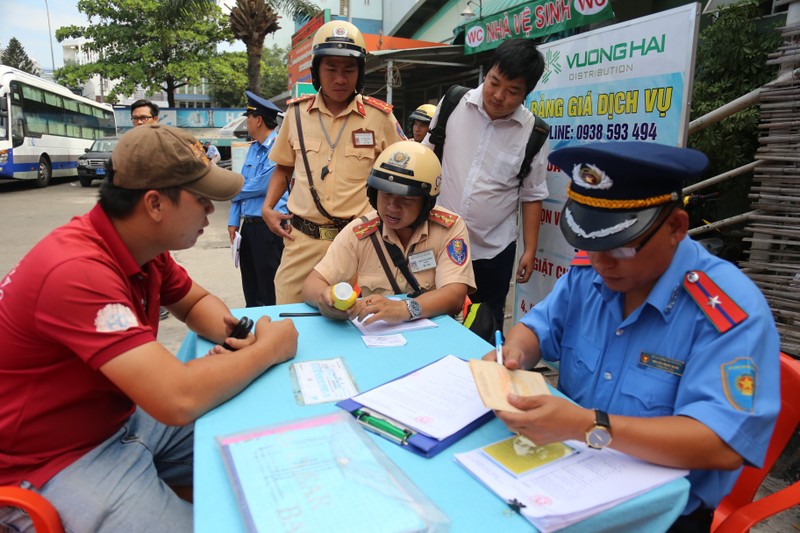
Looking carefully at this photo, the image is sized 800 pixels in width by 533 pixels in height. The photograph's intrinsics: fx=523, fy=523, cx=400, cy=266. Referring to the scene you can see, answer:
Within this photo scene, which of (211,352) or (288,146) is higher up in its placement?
(288,146)

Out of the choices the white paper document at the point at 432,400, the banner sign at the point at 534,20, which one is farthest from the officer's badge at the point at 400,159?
the banner sign at the point at 534,20

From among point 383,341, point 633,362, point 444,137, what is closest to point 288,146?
point 444,137

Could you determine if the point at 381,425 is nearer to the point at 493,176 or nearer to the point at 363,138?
the point at 493,176

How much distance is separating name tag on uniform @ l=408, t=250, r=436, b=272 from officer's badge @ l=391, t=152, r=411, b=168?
397mm

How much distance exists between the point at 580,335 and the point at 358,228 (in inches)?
44.7

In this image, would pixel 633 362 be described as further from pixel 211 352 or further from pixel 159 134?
pixel 159 134

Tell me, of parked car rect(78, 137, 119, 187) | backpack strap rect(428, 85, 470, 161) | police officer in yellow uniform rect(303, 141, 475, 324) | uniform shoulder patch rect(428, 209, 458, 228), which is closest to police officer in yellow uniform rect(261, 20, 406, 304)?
backpack strap rect(428, 85, 470, 161)

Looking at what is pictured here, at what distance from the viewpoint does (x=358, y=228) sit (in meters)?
2.35

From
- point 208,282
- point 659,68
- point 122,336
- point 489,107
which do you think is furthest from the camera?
point 208,282

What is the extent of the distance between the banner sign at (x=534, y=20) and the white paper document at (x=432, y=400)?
436 centimetres

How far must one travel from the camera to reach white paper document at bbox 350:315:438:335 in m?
1.91

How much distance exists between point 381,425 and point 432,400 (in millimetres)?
177

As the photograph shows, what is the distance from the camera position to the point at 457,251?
2338mm

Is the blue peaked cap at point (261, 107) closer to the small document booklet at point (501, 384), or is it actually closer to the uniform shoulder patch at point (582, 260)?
the uniform shoulder patch at point (582, 260)
